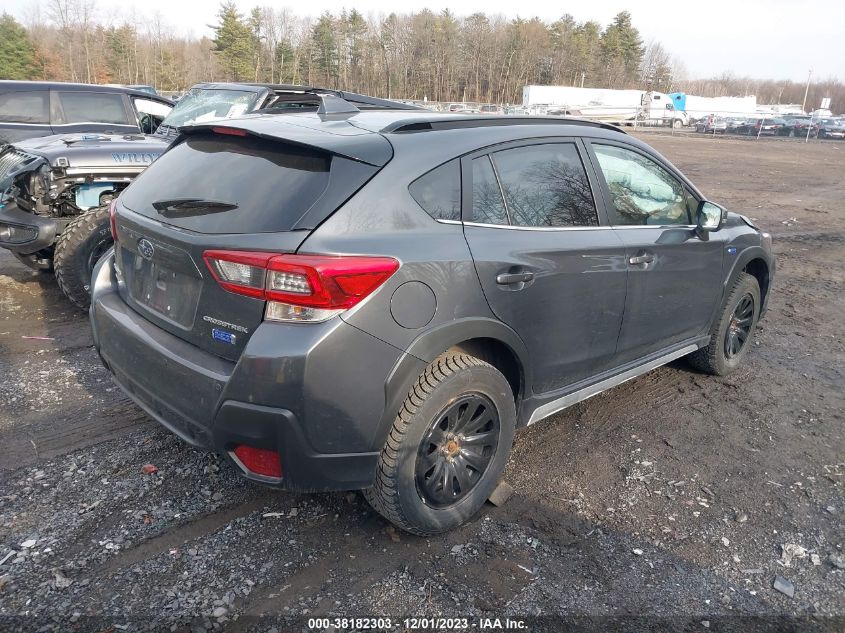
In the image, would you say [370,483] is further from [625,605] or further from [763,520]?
[763,520]

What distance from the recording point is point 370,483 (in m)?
2.53

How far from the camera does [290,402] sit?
2.27 m

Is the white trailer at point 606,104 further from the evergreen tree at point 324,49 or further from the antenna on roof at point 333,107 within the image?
the antenna on roof at point 333,107

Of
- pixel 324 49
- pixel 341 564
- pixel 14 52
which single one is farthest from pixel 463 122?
pixel 324 49

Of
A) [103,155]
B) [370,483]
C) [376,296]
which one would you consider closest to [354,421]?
[370,483]

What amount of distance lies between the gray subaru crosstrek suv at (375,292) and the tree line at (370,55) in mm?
61977

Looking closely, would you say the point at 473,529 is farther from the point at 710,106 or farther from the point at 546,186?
the point at 710,106

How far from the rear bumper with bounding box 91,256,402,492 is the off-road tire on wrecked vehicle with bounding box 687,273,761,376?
10.3ft

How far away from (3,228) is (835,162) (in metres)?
30.1

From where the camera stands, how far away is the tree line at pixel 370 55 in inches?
2427

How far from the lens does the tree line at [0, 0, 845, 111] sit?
61.7 m

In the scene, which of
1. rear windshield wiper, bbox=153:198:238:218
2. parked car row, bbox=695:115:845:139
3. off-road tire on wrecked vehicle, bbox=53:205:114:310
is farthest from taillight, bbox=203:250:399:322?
parked car row, bbox=695:115:845:139

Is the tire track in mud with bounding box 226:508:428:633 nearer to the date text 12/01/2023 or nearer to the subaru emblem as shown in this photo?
the date text 12/01/2023

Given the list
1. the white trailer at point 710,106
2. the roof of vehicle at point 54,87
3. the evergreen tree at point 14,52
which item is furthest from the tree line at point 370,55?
the roof of vehicle at point 54,87
